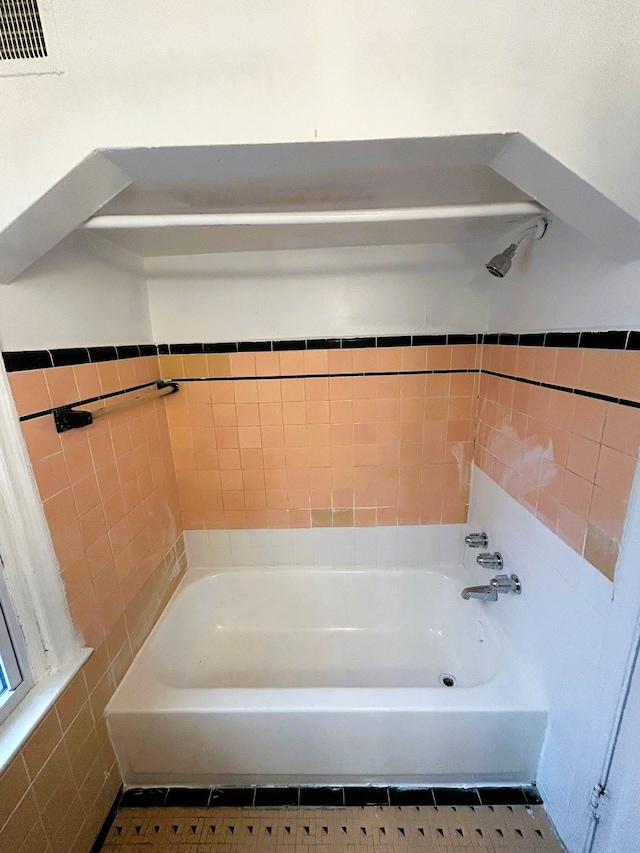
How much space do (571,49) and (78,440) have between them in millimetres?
1449

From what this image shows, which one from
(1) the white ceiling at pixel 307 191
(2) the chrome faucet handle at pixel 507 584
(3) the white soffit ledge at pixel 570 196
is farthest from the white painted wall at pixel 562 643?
(1) the white ceiling at pixel 307 191

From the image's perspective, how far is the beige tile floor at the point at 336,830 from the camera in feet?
3.38

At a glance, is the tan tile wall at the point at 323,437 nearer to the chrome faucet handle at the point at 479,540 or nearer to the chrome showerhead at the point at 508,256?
the chrome faucet handle at the point at 479,540

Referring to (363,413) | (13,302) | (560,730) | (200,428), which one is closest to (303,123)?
(13,302)

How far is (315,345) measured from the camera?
1.53m

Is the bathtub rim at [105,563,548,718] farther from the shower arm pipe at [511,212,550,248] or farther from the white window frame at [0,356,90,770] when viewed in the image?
the shower arm pipe at [511,212,550,248]

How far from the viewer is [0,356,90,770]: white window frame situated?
2.72 feet

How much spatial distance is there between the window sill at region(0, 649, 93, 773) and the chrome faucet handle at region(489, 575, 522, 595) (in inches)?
54.6

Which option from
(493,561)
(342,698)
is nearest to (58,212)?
(342,698)

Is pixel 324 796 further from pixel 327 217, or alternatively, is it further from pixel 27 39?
pixel 27 39

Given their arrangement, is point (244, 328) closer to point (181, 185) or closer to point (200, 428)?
point (200, 428)

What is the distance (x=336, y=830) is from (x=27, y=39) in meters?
2.09

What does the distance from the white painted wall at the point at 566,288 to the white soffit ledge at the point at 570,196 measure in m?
0.07

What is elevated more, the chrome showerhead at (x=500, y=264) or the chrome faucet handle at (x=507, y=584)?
the chrome showerhead at (x=500, y=264)
